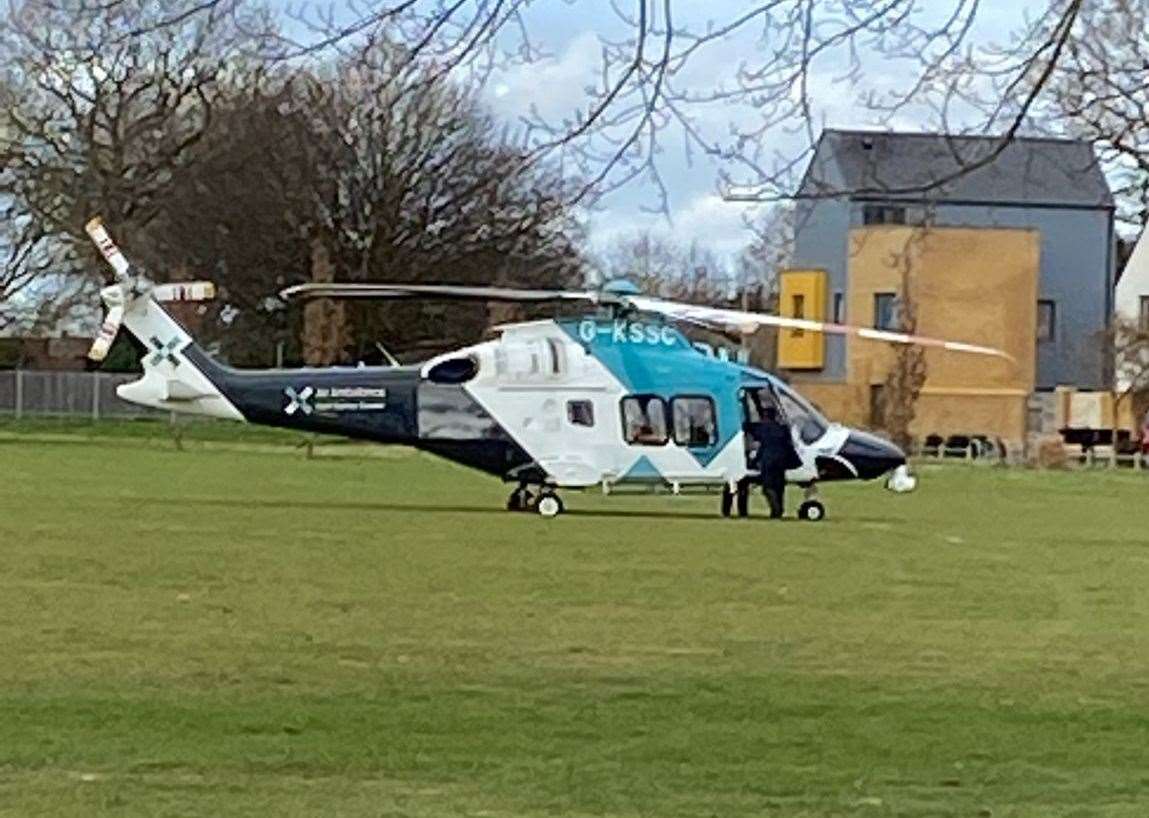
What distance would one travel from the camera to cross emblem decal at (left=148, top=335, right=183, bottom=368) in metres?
40.4

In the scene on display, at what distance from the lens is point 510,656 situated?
17000mm

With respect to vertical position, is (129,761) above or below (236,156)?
below

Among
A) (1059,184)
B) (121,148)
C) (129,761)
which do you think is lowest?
(129,761)

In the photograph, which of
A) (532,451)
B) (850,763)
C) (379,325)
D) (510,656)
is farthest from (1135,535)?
(379,325)

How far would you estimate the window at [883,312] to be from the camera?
261 feet

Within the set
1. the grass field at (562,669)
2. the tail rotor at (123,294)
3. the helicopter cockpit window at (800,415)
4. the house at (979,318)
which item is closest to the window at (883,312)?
the house at (979,318)

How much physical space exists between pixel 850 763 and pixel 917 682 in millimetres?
3765

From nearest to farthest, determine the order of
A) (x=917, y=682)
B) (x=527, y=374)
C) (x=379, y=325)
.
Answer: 1. (x=917, y=682)
2. (x=527, y=374)
3. (x=379, y=325)

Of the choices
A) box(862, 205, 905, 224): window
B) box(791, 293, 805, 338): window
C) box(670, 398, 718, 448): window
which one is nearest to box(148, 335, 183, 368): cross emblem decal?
box(670, 398, 718, 448): window

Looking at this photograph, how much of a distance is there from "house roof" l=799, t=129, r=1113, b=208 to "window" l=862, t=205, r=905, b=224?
6cm

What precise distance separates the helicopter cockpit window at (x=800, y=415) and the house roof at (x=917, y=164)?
25659mm

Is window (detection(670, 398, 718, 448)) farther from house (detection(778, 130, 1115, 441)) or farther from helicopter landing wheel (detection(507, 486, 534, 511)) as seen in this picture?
house (detection(778, 130, 1115, 441))

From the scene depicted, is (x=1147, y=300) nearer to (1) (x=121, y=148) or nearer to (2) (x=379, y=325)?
(2) (x=379, y=325)

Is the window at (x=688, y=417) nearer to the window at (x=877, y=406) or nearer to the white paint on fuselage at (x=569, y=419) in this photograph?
the white paint on fuselage at (x=569, y=419)
